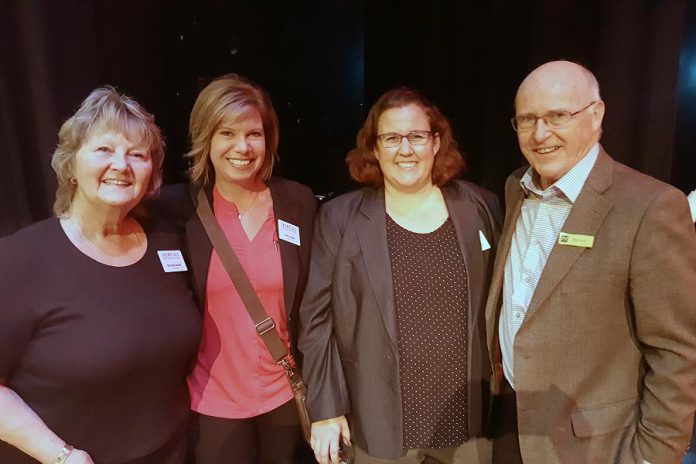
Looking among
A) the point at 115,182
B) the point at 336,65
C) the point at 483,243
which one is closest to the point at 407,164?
the point at 483,243

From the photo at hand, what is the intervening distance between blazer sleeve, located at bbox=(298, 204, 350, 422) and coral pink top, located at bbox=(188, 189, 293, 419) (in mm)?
162

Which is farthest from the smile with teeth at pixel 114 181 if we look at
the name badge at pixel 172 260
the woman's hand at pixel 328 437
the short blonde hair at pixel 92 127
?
the woman's hand at pixel 328 437

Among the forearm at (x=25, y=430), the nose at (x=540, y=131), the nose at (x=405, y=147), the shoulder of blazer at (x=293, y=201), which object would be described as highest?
the nose at (x=540, y=131)

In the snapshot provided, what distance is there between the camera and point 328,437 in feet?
5.57

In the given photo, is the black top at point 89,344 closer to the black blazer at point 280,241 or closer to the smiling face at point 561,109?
the black blazer at point 280,241

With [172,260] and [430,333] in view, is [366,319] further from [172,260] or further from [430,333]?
[172,260]

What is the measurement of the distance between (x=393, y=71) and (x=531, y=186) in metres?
2.21

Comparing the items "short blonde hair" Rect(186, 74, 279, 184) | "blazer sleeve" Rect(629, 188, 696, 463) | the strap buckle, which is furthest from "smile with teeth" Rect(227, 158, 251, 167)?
"blazer sleeve" Rect(629, 188, 696, 463)

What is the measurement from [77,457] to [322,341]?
0.77m

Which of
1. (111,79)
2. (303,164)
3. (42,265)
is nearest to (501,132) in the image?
(303,164)

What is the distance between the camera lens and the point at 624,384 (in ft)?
4.42

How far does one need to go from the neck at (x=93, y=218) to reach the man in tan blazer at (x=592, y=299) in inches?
47.5

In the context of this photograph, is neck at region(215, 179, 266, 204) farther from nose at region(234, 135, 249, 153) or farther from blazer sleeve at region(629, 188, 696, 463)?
blazer sleeve at region(629, 188, 696, 463)

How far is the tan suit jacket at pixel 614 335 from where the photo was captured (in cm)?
120
